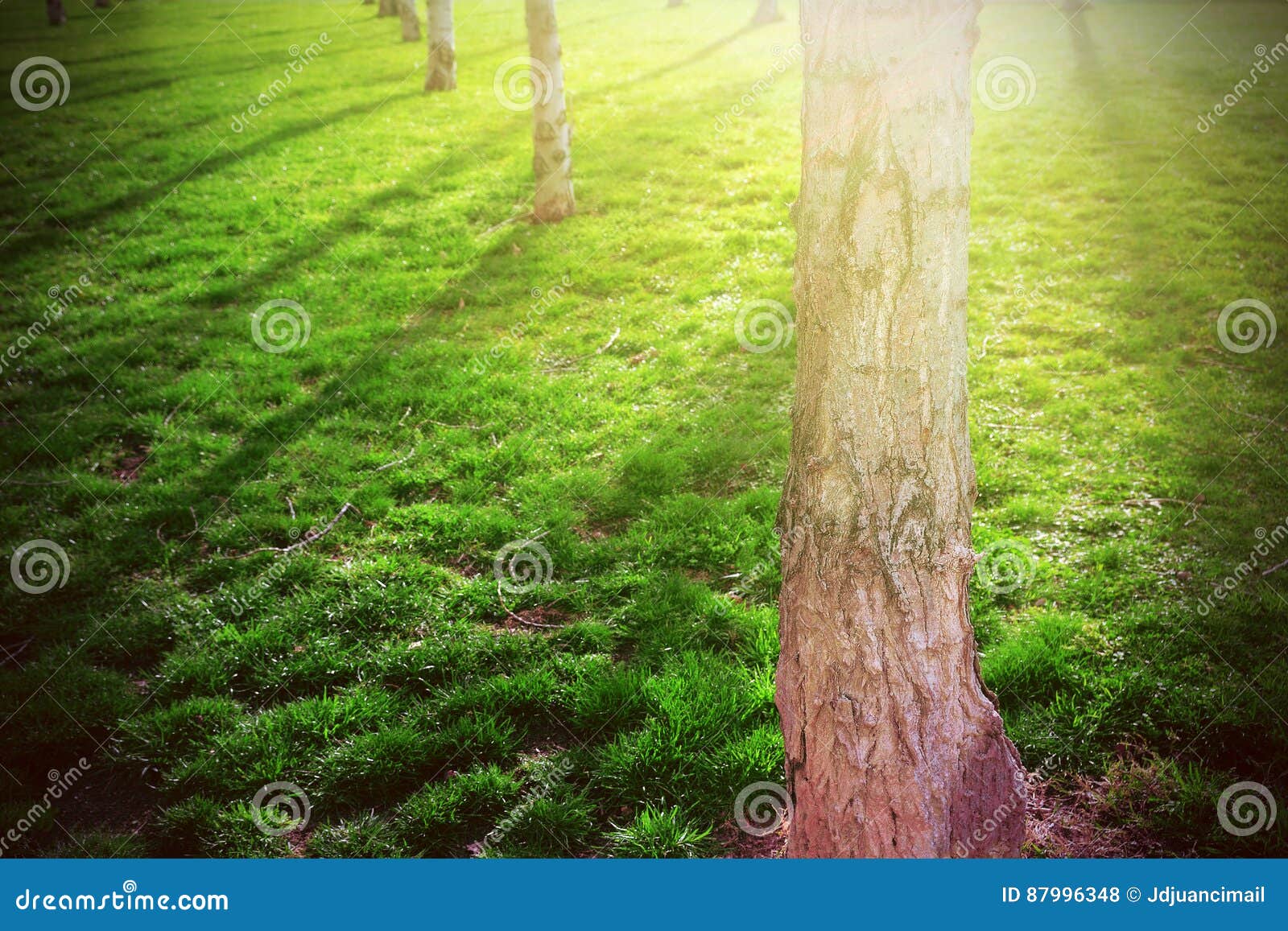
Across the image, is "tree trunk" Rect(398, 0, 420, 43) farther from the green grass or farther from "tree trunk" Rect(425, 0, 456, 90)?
the green grass

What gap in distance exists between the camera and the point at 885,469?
273 centimetres

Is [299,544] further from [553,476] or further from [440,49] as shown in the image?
[440,49]

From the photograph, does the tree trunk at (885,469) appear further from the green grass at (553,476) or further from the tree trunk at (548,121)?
the tree trunk at (548,121)

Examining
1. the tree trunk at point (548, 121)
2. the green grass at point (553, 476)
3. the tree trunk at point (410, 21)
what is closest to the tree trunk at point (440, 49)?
the green grass at point (553, 476)

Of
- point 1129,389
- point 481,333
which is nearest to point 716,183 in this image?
point 481,333

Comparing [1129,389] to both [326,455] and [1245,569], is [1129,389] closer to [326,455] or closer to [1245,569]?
[1245,569]

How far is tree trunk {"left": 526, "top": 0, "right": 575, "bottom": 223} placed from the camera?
8.84m

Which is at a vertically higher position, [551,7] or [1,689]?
[551,7]

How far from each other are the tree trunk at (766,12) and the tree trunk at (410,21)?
8139mm

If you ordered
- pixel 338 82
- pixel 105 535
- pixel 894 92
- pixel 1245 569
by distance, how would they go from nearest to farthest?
pixel 894 92, pixel 1245 569, pixel 105 535, pixel 338 82

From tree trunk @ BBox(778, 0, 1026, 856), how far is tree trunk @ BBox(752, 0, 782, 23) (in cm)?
1890

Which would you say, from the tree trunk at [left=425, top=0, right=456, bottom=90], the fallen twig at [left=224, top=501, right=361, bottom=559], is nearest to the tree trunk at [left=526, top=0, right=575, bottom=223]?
the fallen twig at [left=224, top=501, right=361, bottom=559]

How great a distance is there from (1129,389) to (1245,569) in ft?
6.95

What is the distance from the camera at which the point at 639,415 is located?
645cm
